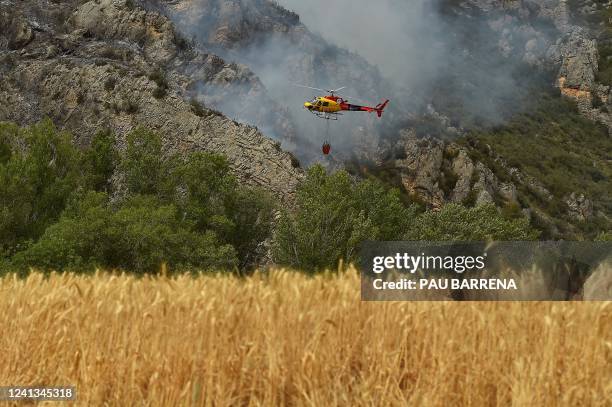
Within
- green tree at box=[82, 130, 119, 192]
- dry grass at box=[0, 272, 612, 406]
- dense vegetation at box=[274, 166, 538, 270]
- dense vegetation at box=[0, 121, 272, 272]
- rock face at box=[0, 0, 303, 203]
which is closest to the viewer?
dry grass at box=[0, 272, 612, 406]

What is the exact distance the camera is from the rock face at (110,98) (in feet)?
250

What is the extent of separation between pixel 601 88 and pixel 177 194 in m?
136

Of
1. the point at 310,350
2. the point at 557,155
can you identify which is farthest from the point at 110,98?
the point at 557,155

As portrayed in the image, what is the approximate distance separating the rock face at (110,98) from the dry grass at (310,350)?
227ft

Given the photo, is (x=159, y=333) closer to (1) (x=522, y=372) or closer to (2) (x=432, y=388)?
(2) (x=432, y=388)

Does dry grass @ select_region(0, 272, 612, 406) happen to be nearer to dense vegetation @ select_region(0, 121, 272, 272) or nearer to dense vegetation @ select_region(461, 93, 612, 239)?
dense vegetation @ select_region(0, 121, 272, 272)

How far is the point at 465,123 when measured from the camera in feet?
448

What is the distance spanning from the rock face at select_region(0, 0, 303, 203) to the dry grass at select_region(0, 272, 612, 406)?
227 feet

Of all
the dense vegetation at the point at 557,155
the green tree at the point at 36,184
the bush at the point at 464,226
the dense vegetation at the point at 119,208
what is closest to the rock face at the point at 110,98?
the dense vegetation at the point at 119,208

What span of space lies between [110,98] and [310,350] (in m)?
77.9

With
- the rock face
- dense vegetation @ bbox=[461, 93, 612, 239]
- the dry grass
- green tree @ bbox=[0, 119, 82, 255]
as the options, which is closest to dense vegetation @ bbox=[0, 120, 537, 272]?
green tree @ bbox=[0, 119, 82, 255]

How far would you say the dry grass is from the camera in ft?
15.6

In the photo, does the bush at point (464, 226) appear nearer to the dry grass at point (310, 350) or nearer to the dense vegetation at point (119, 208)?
the dense vegetation at point (119, 208)

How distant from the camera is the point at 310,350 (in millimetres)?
4965
